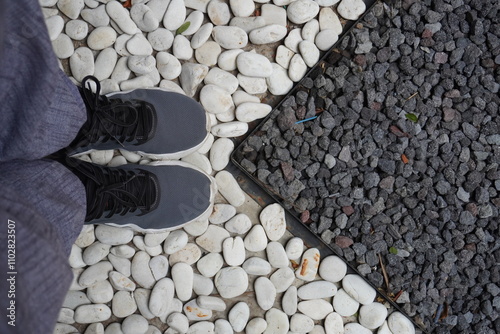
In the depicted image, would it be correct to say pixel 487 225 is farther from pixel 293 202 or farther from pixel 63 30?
pixel 63 30

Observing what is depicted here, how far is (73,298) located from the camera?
1117 mm

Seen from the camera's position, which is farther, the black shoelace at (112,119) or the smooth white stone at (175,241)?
the smooth white stone at (175,241)

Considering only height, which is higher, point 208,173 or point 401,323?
point 208,173

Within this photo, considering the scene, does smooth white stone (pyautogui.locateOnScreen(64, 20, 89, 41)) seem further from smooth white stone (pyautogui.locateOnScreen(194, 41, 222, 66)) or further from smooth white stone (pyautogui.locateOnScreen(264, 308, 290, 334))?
smooth white stone (pyautogui.locateOnScreen(264, 308, 290, 334))

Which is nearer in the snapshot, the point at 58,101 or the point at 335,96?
the point at 58,101

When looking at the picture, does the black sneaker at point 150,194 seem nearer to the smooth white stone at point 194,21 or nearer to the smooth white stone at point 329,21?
the smooth white stone at point 194,21

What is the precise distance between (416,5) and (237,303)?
795mm

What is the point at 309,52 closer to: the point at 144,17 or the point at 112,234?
the point at 144,17

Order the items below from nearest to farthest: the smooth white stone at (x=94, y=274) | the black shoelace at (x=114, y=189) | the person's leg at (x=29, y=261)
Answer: the person's leg at (x=29, y=261) → the black shoelace at (x=114, y=189) → the smooth white stone at (x=94, y=274)

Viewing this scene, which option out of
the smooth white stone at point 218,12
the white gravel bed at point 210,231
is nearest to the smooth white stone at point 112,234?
the white gravel bed at point 210,231

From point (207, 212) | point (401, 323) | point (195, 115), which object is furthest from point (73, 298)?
point (401, 323)

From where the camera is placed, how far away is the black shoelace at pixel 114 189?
3.06 ft

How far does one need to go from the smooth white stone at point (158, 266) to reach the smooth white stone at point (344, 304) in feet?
1.28

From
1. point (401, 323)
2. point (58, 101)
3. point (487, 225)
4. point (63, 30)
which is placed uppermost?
point (58, 101)
